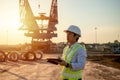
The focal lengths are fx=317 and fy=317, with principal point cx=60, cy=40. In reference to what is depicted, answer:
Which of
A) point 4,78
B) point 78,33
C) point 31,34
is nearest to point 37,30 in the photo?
point 31,34

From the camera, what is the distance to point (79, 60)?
5855 millimetres

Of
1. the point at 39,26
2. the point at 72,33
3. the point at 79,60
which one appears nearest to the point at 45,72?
the point at 72,33

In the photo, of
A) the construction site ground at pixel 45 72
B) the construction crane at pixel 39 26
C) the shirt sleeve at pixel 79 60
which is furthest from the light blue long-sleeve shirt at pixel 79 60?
the construction crane at pixel 39 26

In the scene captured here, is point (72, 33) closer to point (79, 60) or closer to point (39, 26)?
point (79, 60)

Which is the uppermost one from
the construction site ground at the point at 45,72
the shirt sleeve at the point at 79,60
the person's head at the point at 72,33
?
the person's head at the point at 72,33

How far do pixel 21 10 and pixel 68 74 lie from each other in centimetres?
9124

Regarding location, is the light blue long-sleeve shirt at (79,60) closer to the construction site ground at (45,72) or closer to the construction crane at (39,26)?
the construction site ground at (45,72)

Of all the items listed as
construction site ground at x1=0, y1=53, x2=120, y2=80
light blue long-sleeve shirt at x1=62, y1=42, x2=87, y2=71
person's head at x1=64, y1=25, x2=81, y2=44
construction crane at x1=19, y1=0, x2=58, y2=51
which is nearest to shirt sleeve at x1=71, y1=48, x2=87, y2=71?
light blue long-sleeve shirt at x1=62, y1=42, x2=87, y2=71

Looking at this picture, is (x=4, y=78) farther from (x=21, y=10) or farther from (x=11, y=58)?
(x=21, y=10)

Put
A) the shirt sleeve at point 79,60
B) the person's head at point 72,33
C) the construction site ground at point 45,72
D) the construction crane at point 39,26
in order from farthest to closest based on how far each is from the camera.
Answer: the construction crane at point 39,26 → the construction site ground at point 45,72 → the person's head at point 72,33 → the shirt sleeve at point 79,60

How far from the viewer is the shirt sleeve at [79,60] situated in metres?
5.81

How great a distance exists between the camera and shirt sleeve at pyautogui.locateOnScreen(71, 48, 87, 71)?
229 inches

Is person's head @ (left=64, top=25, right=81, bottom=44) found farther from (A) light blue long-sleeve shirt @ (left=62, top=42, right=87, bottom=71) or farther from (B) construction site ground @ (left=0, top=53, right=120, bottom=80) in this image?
(B) construction site ground @ (left=0, top=53, right=120, bottom=80)

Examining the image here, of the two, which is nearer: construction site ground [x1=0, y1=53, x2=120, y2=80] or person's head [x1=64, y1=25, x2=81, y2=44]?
person's head [x1=64, y1=25, x2=81, y2=44]
